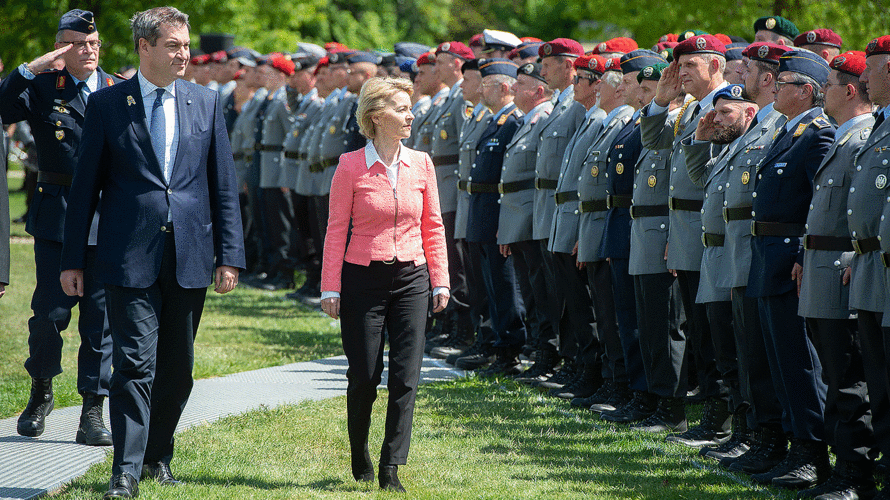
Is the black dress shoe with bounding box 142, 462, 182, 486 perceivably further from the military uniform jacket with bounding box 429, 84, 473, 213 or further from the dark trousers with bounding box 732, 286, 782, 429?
the military uniform jacket with bounding box 429, 84, 473, 213

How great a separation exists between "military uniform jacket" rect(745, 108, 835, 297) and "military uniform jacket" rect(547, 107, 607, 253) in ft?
7.70

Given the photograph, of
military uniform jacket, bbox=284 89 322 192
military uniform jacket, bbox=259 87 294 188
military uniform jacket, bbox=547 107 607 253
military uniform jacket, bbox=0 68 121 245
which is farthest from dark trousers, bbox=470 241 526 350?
military uniform jacket, bbox=259 87 294 188

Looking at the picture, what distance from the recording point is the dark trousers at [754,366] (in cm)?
618

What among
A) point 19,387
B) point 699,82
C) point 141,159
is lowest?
point 19,387

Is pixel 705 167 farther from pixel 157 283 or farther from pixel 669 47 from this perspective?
pixel 157 283

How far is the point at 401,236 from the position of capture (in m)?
5.70

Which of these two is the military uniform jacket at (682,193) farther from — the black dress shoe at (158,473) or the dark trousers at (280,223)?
the dark trousers at (280,223)

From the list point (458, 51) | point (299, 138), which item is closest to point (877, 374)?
point (458, 51)

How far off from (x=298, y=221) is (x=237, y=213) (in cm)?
936

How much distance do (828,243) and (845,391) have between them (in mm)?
747

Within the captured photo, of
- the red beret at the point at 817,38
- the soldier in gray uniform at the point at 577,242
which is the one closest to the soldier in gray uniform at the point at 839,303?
the red beret at the point at 817,38

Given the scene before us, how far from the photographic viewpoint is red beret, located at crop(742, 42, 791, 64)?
6.20m

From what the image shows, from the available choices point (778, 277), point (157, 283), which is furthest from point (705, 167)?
point (157, 283)

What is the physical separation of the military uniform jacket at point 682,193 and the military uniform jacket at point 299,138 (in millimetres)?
8017
